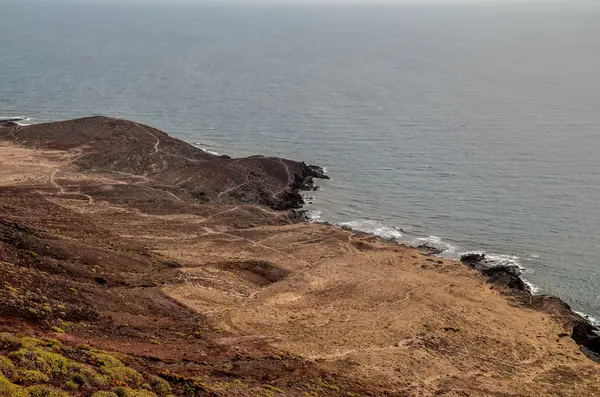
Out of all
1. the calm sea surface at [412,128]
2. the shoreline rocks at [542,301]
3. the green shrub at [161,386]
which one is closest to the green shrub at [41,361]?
the green shrub at [161,386]

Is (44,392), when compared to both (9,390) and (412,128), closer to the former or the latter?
(9,390)

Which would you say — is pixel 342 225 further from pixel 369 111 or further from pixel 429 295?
pixel 369 111

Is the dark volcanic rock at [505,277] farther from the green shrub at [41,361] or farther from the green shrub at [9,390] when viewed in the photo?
the green shrub at [9,390]

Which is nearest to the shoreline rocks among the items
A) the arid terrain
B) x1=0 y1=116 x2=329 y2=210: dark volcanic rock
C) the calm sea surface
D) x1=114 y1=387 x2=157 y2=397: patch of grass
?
the arid terrain

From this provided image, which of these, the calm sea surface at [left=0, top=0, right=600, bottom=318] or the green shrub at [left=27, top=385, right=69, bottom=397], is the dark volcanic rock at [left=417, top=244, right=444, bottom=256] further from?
the green shrub at [left=27, top=385, right=69, bottom=397]

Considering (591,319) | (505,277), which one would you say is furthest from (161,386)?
(591,319)

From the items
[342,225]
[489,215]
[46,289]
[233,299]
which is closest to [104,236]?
[233,299]
